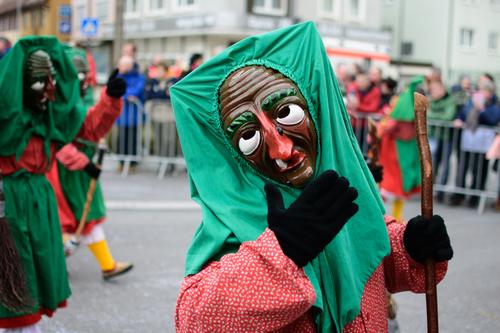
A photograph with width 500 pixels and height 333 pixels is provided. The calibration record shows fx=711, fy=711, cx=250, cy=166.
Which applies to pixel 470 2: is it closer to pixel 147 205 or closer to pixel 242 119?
pixel 147 205

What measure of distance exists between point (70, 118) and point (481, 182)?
6.89m

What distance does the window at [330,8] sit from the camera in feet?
91.2

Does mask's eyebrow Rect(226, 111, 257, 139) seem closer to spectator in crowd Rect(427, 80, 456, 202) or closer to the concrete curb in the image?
the concrete curb

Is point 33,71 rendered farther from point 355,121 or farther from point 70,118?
point 355,121

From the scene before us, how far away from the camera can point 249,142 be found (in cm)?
176

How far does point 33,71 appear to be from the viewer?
3791mm

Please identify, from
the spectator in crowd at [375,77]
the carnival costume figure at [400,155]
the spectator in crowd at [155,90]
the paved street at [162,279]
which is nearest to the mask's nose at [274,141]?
the paved street at [162,279]

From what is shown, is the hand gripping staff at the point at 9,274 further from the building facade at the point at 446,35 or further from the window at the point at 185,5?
the building facade at the point at 446,35

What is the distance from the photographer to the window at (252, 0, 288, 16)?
25469 mm

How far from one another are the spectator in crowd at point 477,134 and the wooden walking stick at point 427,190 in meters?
7.98

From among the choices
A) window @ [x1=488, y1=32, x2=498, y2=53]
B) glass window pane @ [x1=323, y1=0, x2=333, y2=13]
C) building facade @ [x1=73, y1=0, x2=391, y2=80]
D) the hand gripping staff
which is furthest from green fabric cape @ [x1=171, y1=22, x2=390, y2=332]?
window @ [x1=488, y1=32, x2=498, y2=53]

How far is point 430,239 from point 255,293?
23.0 inches

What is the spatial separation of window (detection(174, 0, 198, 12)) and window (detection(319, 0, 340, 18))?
5214 millimetres

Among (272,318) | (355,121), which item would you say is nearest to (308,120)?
(272,318)
